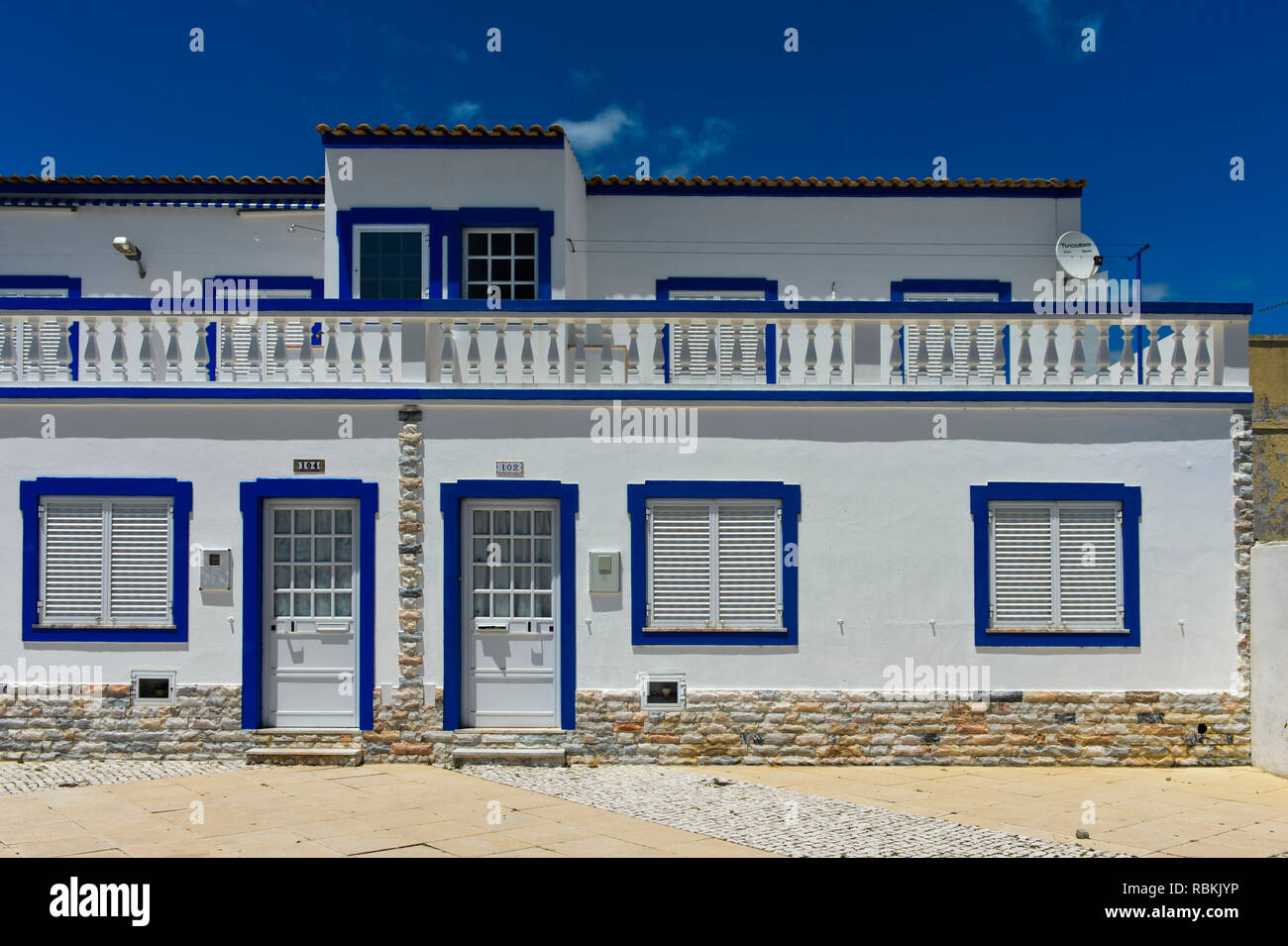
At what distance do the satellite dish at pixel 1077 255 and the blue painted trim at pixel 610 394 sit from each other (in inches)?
115

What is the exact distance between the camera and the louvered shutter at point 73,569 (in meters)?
10.2

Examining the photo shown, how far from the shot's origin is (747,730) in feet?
33.0

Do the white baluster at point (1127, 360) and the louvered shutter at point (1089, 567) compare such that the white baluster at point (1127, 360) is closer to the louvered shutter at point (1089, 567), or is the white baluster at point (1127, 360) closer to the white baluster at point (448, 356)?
the louvered shutter at point (1089, 567)

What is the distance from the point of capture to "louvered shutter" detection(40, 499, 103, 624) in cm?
1019

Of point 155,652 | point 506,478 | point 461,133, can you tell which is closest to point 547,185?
point 461,133

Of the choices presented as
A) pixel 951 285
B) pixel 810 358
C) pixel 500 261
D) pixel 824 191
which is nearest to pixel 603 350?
pixel 810 358

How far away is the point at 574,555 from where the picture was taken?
33.3ft

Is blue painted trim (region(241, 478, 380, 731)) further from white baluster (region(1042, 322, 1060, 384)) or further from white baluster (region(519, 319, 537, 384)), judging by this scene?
white baluster (region(1042, 322, 1060, 384))

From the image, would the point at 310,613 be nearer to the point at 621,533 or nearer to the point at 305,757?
the point at 305,757

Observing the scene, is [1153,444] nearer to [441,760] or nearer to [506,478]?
[506,478]

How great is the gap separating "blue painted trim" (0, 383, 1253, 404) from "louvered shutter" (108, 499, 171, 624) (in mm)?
1083

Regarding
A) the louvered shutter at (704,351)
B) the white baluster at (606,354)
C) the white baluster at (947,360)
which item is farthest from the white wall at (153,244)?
the white baluster at (947,360)

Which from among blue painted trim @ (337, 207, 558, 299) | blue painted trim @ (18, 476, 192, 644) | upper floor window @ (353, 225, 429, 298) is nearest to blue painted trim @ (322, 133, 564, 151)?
blue painted trim @ (337, 207, 558, 299)

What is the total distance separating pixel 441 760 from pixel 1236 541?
774cm
